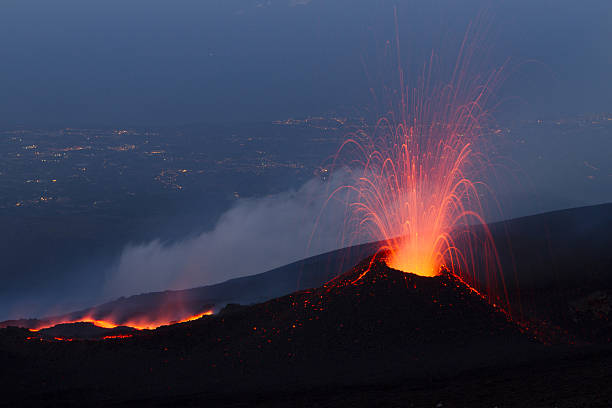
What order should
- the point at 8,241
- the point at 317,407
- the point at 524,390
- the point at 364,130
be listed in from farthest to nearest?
the point at 364,130
the point at 8,241
the point at 317,407
the point at 524,390

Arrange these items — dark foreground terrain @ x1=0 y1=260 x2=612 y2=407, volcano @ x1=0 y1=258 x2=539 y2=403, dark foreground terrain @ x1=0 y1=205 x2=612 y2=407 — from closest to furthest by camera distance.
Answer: dark foreground terrain @ x1=0 y1=205 x2=612 y2=407
dark foreground terrain @ x1=0 y1=260 x2=612 y2=407
volcano @ x1=0 y1=258 x2=539 y2=403

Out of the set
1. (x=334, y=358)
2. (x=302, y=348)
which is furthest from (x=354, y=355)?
(x=302, y=348)

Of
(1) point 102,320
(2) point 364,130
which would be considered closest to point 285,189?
(2) point 364,130

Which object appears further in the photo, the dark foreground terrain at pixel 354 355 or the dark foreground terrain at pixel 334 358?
the dark foreground terrain at pixel 334 358

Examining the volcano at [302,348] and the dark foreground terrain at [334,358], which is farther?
the volcano at [302,348]

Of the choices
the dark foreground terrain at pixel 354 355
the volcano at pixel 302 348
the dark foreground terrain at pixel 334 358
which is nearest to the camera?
the dark foreground terrain at pixel 354 355

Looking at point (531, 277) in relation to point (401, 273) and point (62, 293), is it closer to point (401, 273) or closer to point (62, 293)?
point (401, 273)

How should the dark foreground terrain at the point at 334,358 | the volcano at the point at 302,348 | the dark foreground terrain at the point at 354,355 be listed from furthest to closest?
1. the volcano at the point at 302,348
2. the dark foreground terrain at the point at 334,358
3. the dark foreground terrain at the point at 354,355

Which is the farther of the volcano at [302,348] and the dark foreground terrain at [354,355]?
the volcano at [302,348]

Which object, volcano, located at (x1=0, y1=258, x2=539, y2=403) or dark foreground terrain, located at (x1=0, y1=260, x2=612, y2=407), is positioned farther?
volcano, located at (x1=0, y1=258, x2=539, y2=403)

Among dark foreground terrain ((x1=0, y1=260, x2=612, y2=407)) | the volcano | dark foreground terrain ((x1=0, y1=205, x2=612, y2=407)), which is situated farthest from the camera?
the volcano

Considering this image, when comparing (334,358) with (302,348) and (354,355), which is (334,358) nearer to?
(354,355)
